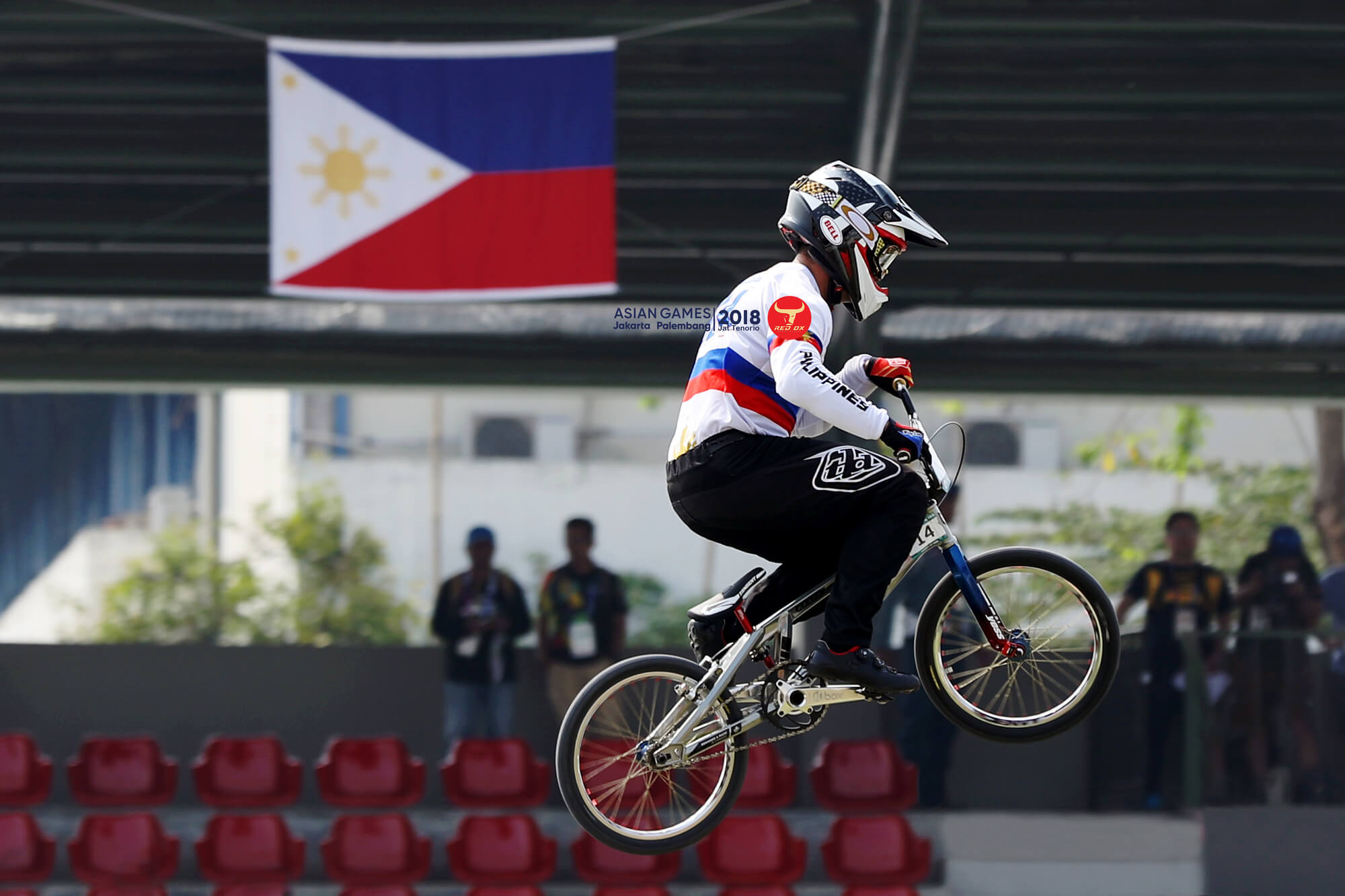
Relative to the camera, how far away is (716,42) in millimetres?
9289

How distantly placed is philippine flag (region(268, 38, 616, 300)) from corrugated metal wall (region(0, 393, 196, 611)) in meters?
4.47

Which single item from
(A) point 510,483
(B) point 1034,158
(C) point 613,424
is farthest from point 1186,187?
(A) point 510,483

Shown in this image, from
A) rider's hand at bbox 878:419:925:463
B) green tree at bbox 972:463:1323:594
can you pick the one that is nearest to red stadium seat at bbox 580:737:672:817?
rider's hand at bbox 878:419:925:463

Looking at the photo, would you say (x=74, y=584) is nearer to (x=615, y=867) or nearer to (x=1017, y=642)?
(x=615, y=867)

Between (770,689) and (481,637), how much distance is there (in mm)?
5482

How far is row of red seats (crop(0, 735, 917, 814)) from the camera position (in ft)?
30.2

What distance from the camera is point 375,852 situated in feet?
29.2

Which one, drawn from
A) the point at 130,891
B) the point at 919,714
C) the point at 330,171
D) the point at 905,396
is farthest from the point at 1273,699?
the point at 130,891

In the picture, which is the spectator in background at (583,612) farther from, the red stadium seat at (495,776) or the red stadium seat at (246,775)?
the red stadium seat at (246,775)

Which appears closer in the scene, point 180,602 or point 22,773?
point 22,773

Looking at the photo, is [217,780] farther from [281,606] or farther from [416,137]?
[416,137]

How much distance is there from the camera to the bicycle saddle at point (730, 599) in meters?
4.71

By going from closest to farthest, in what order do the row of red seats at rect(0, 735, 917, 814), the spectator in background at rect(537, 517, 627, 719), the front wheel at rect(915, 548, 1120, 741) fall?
the front wheel at rect(915, 548, 1120, 741), the row of red seats at rect(0, 735, 917, 814), the spectator in background at rect(537, 517, 627, 719)

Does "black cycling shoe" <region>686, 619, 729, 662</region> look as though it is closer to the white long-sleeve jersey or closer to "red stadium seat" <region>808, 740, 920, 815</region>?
the white long-sleeve jersey
